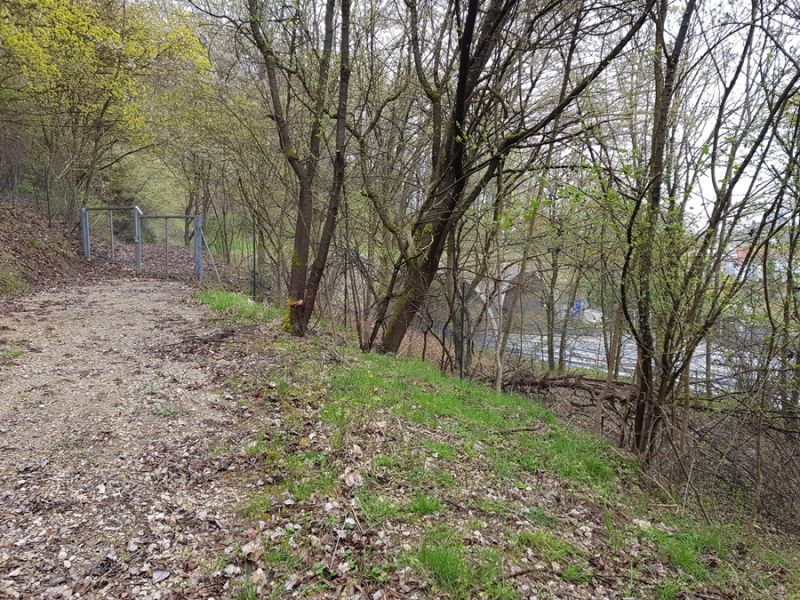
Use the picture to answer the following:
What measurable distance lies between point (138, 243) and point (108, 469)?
34.6 ft

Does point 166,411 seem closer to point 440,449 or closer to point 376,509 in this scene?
point 376,509

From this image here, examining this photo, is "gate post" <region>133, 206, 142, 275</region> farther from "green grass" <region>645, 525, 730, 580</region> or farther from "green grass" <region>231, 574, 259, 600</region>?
"green grass" <region>645, 525, 730, 580</region>

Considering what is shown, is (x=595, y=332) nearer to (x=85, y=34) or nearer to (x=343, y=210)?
(x=343, y=210)

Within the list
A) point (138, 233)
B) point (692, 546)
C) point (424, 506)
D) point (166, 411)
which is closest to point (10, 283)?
point (138, 233)

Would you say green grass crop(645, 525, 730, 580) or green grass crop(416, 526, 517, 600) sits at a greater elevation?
→ green grass crop(416, 526, 517, 600)

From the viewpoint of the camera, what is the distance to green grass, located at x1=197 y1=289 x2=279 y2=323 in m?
8.57

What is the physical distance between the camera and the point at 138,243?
1270 cm

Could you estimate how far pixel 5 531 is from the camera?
2.98 m

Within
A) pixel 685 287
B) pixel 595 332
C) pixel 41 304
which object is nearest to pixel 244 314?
pixel 41 304

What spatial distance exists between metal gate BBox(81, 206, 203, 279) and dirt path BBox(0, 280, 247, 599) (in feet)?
19.3

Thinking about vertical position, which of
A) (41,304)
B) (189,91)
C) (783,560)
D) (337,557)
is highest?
(189,91)

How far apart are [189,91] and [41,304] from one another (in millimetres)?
6115

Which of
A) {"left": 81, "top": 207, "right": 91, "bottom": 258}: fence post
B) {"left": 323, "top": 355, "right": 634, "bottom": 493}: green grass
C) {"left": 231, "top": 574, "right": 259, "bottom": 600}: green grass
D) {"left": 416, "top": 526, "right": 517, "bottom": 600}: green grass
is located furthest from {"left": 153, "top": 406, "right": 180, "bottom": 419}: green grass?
{"left": 81, "top": 207, "right": 91, "bottom": 258}: fence post

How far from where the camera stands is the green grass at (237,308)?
8.57 meters
